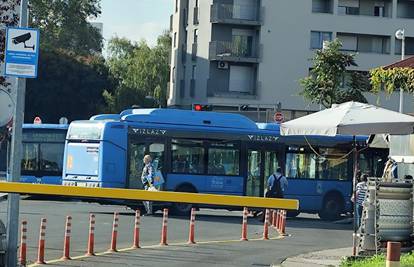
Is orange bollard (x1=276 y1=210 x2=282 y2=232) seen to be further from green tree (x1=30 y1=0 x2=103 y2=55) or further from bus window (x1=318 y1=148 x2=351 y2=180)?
green tree (x1=30 y1=0 x2=103 y2=55)

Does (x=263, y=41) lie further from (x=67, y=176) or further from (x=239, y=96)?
(x=67, y=176)

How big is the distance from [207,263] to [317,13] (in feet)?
150

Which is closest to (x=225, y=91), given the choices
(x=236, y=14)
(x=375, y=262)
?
(x=236, y=14)

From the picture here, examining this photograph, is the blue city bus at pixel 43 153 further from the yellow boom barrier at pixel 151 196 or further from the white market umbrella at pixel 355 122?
the yellow boom barrier at pixel 151 196

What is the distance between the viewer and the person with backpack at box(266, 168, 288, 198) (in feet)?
89.2

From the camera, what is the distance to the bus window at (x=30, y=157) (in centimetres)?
3472

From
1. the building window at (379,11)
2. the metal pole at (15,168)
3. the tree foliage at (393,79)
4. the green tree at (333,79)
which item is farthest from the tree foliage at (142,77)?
the metal pole at (15,168)

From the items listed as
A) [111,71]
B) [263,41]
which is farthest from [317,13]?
[111,71]

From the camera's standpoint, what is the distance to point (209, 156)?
1147 inches

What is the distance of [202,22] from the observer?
59.7m

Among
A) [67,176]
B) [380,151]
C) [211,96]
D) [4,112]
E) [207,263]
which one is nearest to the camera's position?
[4,112]

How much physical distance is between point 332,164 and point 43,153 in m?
12.0

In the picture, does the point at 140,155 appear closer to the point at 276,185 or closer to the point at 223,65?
the point at 276,185

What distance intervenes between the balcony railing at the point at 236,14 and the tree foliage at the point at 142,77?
736 inches
